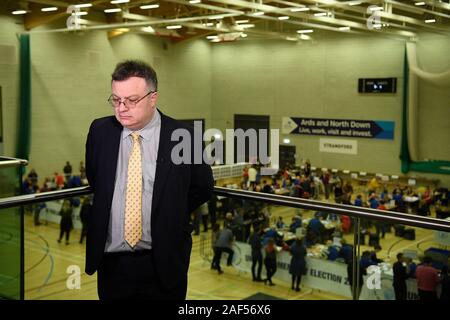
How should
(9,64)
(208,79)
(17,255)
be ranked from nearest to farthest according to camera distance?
(17,255) → (9,64) → (208,79)

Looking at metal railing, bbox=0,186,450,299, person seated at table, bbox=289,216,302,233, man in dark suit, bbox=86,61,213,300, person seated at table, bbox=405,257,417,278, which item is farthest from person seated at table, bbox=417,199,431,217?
man in dark suit, bbox=86,61,213,300

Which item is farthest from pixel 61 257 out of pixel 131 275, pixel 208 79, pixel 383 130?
Result: pixel 208 79

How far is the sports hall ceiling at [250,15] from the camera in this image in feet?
65.1

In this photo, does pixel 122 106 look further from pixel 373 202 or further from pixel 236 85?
pixel 236 85

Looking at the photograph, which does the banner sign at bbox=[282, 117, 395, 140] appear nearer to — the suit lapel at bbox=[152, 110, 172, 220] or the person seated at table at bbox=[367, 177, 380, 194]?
the person seated at table at bbox=[367, 177, 380, 194]

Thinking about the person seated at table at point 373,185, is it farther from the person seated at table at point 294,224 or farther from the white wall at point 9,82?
the white wall at point 9,82

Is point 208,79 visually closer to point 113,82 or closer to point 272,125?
point 272,125

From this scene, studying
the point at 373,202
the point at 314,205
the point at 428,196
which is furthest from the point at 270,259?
the point at 428,196

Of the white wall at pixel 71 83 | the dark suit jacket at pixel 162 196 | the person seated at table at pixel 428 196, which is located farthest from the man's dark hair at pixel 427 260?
the white wall at pixel 71 83

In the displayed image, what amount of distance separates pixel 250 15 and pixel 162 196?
18.3 meters

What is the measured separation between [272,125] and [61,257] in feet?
61.7

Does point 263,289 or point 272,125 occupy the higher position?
point 272,125

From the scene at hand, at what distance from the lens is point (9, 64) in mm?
23641

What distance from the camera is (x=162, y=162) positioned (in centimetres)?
296
